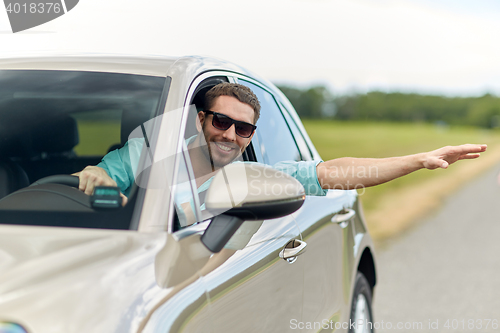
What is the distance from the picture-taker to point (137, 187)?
1.73 m

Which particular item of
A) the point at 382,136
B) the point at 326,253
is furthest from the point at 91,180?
the point at 382,136

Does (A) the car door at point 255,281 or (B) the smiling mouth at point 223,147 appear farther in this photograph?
(B) the smiling mouth at point 223,147

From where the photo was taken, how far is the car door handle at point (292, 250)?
225 cm

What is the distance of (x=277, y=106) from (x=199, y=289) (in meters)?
1.65

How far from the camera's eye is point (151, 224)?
160cm

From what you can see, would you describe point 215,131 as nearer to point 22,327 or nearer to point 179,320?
point 179,320

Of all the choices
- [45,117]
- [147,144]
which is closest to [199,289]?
[147,144]

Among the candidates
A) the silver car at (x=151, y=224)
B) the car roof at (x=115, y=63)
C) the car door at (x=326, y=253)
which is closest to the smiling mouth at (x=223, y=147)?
the silver car at (x=151, y=224)

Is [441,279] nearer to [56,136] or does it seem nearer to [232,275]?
[56,136]

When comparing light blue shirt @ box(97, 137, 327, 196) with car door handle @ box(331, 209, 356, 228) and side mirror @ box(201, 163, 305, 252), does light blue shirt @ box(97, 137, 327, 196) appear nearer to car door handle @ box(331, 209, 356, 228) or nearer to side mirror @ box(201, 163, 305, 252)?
side mirror @ box(201, 163, 305, 252)

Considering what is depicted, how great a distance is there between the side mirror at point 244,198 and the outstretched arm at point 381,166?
649 mm

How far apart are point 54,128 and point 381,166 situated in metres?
1.62

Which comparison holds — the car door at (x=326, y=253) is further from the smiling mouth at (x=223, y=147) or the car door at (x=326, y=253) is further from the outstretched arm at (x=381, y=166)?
the smiling mouth at (x=223, y=147)

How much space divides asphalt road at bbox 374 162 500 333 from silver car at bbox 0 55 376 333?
2.12m
